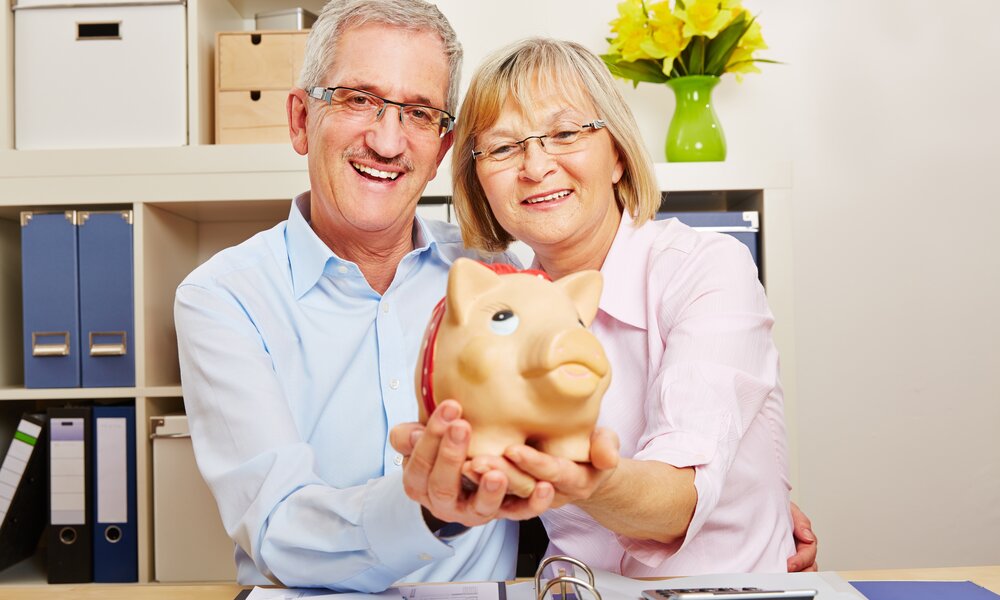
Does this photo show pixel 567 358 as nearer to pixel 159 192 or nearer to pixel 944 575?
pixel 944 575

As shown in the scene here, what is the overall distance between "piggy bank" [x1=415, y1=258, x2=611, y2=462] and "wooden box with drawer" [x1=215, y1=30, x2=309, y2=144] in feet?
4.66

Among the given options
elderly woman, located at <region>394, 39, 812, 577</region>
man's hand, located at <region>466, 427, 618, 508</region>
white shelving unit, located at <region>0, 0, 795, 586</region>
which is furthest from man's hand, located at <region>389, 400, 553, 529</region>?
white shelving unit, located at <region>0, 0, 795, 586</region>

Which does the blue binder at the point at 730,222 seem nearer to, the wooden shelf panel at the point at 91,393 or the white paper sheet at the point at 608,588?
the white paper sheet at the point at 608,588

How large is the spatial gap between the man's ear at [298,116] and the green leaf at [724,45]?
952 millimetres

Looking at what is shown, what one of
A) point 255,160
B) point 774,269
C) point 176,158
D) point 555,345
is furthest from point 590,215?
point 176,158

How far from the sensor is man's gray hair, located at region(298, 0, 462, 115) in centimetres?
126

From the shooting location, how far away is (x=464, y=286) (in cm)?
66

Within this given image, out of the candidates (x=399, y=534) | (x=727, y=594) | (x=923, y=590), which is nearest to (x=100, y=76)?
(x=399, y=534)

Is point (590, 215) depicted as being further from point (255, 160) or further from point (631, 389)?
point (255, 160)

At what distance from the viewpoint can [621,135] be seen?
1.19 metres

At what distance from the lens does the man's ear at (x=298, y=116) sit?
1.35m

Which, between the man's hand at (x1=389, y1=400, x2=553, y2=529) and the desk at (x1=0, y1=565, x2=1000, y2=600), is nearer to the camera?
the man's hand at (x1=389, y1=400, x2=553, y2=529)

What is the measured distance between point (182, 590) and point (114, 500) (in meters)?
1.07

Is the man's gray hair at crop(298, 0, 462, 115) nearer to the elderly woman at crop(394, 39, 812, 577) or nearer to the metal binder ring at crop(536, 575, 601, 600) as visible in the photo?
the elderly woman at crop(394, 39, 812, 577)
